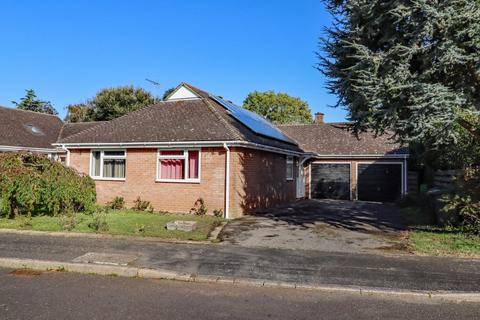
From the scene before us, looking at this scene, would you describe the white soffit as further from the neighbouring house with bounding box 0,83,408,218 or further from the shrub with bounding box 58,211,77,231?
the shrub with bounding box 58,211,77,231

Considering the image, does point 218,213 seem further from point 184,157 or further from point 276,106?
point 276,106

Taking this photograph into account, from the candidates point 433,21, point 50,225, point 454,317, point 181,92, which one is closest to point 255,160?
point 181,92

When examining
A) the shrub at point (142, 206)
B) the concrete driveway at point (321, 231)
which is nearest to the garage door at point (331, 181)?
the concrete driveway at point (321, 231)

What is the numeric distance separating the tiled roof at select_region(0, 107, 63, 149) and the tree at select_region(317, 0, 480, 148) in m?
23.0

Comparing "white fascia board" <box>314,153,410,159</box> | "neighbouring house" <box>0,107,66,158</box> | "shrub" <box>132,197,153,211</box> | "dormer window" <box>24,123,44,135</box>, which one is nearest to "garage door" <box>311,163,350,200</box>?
"white fascia board" <box>314,153,410,159</box>

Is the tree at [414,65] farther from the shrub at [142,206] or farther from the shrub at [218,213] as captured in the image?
the shrub at [142,206]

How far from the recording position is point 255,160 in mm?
16891

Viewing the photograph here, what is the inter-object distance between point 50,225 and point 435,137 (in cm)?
1091

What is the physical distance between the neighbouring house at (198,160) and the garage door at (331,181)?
98 cm

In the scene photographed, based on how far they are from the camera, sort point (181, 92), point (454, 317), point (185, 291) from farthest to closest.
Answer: point (181, 92)
point (185, 291)
point (454, 317)

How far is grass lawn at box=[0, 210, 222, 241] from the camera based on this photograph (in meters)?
11.6

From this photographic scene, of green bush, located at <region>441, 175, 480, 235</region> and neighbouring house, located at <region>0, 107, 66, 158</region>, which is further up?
neighbouring house, located at <region>0, 107, 66, 158</region>

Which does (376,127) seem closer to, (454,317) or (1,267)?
(454,317)

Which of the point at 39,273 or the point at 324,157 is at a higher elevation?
the point at 324,157
